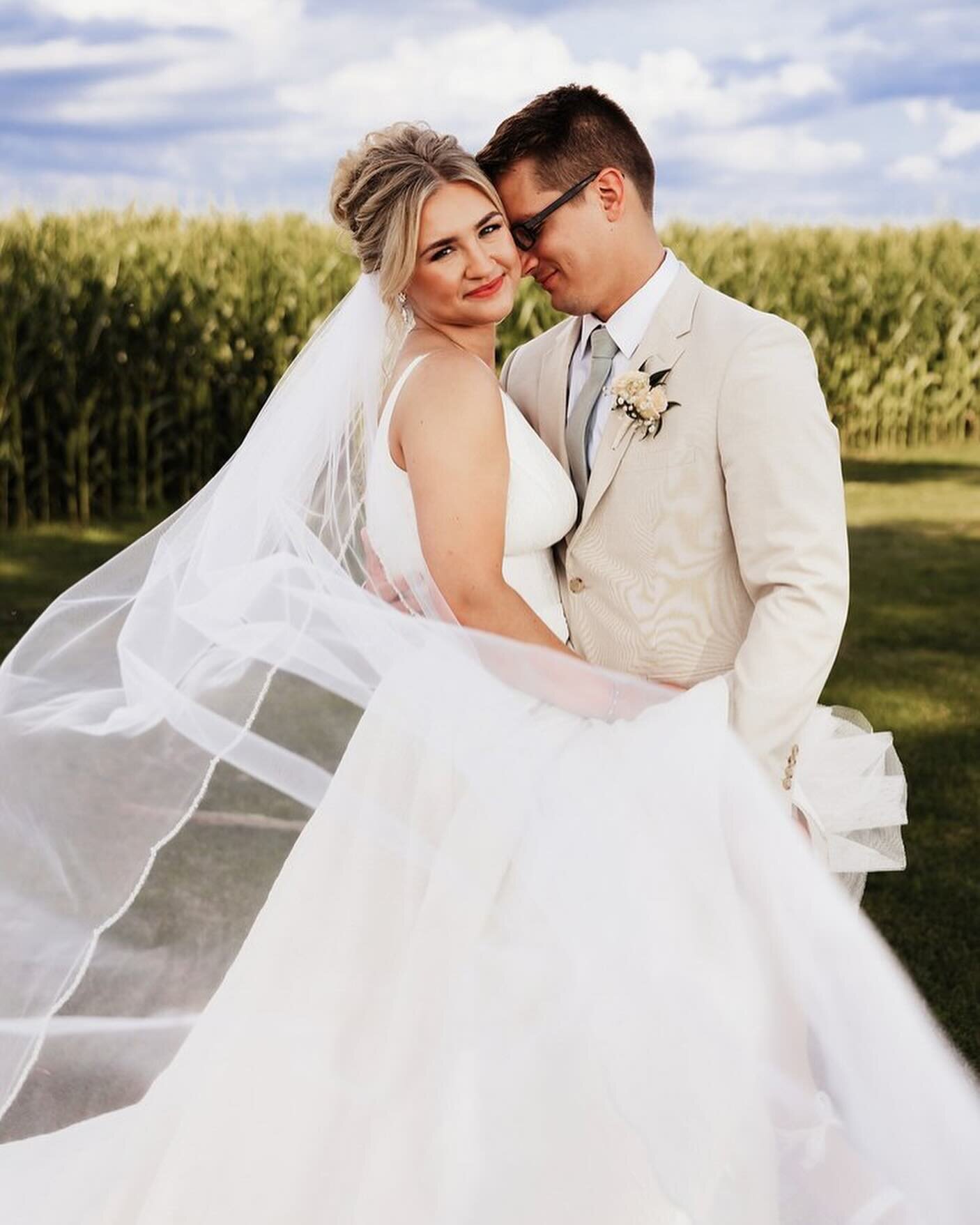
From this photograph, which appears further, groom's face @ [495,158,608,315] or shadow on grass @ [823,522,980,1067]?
shadow on grass @ [823,522,980,1067]

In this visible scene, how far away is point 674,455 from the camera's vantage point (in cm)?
293

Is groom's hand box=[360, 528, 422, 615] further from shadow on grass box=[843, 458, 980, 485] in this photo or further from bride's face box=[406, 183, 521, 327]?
shadow on grass box=[843, 458, 980, 485]

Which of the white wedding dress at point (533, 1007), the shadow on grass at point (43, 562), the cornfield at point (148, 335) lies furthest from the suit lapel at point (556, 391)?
the cornfield at point (148, 335)

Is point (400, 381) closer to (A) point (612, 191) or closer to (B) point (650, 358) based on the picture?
(B) point (650, 358)

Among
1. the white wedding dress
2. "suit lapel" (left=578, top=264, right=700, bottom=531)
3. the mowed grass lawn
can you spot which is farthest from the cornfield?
the white wedding dress

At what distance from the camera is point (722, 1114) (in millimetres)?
2383

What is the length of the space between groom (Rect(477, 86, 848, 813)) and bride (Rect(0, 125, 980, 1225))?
14cm

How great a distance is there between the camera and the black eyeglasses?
3086 mm

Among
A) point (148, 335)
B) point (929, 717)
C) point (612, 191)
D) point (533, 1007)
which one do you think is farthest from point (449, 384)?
point (148, 335)

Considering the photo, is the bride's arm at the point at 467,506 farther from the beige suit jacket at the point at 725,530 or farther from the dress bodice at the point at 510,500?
the beige suit jacket at the point at 725,530

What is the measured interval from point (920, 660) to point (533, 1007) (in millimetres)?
6429

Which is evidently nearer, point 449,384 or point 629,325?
point 449,384

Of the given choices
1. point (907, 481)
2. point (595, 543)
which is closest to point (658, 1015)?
point (595, 543)

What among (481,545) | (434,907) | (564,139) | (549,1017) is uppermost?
(564,139)
